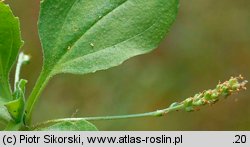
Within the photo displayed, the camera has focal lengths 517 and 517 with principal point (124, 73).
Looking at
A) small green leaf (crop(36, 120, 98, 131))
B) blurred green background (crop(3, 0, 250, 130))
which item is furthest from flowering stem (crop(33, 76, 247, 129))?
blurred green background (crop(3, 0, 250, 130))

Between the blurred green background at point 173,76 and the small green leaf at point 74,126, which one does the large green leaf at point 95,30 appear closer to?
the small green leaf at point 74,126

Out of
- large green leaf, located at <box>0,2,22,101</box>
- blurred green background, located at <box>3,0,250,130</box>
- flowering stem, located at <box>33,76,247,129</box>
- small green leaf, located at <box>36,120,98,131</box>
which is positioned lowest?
blurred green background, located at <box>3,0,250,130</box>

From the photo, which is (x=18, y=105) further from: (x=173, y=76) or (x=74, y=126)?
(x=173, y=76)

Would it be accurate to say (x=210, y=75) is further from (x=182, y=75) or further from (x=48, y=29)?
(x=48, y=29)

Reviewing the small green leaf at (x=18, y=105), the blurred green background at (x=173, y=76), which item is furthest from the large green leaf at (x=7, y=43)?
the blurred green background at (x=173, y=76)

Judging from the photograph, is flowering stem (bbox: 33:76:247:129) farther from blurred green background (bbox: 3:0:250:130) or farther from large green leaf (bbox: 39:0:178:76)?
blurred green background (bbox: 3:0:250:130)

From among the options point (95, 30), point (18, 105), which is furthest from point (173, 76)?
point (18, 105)

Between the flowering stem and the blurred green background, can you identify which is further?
the blurred green background

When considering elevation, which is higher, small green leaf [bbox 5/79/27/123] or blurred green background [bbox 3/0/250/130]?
small green leaf [bbox 5/79/27/123]
